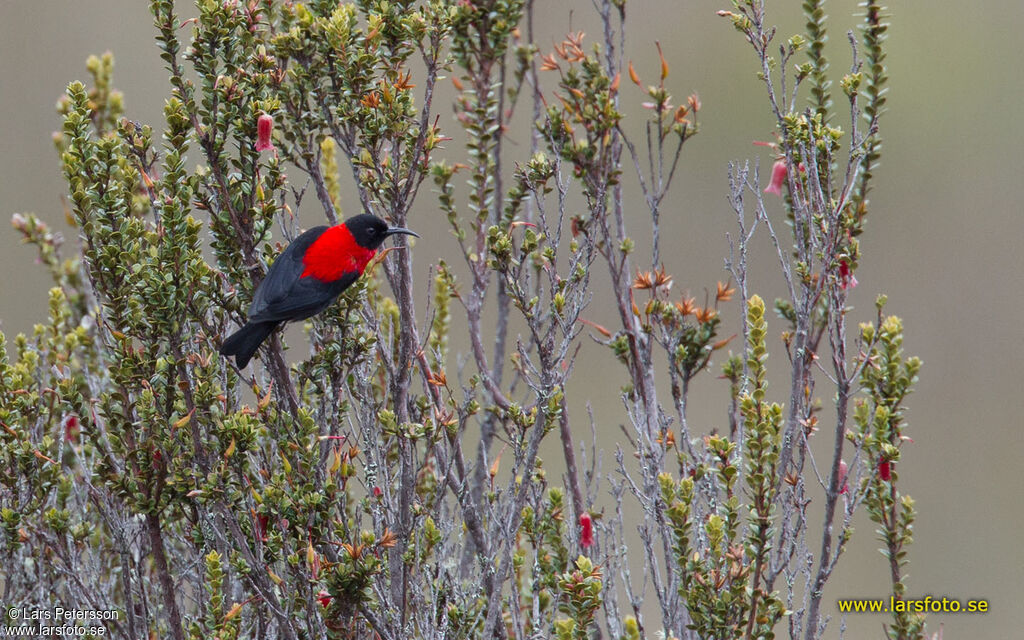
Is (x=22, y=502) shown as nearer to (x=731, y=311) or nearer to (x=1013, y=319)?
(x=731, y=311)

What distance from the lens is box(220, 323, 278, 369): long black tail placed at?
3.09m

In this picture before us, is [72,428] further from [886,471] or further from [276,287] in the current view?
[886,471]

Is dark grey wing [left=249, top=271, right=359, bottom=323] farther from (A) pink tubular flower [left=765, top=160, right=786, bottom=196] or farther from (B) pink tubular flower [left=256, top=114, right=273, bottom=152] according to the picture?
(A) pink tubular flower [left=765, top=160, right=786, bottom=196]

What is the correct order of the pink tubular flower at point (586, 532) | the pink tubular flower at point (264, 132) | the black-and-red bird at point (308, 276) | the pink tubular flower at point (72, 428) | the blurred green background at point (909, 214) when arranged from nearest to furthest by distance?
1. the pink tubular flower at point (264, 132)
2. the black-and-red bird at point (308, 276)
3. the pink tubular flower at point (586, 532)
4. the pink tubular flower at point (72, 428)
5. the blurred green background at point (909, 214)

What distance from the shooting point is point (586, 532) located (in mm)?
3215

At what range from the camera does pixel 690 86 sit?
1257 centimetres

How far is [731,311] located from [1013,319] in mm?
3186

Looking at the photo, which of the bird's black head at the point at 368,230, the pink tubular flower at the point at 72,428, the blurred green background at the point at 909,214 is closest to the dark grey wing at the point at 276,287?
the bird's black head at the point at 368,230

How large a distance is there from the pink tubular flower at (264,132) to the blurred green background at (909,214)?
21.0ft

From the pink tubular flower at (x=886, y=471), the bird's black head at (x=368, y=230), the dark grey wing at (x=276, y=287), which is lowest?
the pink tubular flower at (x=886, y=471)

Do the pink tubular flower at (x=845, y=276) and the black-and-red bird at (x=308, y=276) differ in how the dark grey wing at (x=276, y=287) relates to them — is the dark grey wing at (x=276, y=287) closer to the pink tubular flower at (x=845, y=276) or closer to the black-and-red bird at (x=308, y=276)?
the black-and-red bird at (x=308, y=276)

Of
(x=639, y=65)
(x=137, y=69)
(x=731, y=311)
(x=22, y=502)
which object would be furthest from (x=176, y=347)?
(x=137, y=69)

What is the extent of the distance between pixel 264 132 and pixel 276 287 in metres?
0.50

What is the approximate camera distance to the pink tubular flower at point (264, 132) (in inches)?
116
